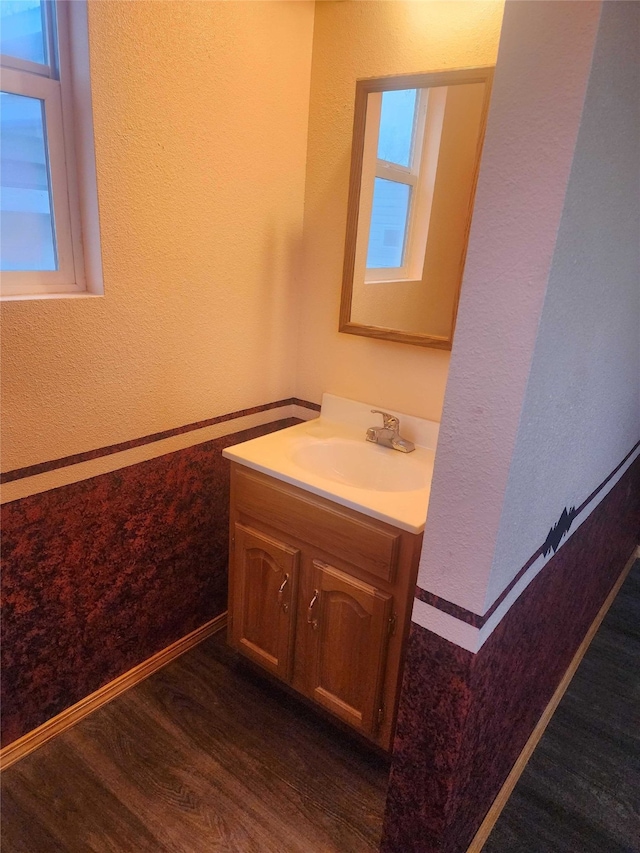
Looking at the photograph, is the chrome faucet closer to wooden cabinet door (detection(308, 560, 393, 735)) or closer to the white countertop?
the white countertop

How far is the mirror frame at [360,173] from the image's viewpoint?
152 cm

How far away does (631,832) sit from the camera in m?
1.52

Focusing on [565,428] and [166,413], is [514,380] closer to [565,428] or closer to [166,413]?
[565,428]

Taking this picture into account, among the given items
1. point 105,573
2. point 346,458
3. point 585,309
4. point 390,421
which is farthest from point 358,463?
point 585,309

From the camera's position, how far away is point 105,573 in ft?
5.51

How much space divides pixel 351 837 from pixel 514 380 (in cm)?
130

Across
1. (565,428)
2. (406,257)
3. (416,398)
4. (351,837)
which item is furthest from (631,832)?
(406,257)

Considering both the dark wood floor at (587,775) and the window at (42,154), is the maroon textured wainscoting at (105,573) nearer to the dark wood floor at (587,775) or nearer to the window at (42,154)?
the window at (42,154)

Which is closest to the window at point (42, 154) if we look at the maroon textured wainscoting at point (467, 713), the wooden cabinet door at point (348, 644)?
the wooden cabinet door at point (348, 644)

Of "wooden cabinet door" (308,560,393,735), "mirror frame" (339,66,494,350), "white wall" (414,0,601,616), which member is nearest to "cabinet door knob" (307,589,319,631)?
"wooden cabinet door" (308,560,393,735)

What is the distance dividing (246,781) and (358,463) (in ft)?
3.17

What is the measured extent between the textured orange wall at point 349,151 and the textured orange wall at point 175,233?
0.07 metres

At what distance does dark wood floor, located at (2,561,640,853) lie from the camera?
145 centimetres

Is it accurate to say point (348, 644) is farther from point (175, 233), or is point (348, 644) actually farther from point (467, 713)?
point (175, 233)
